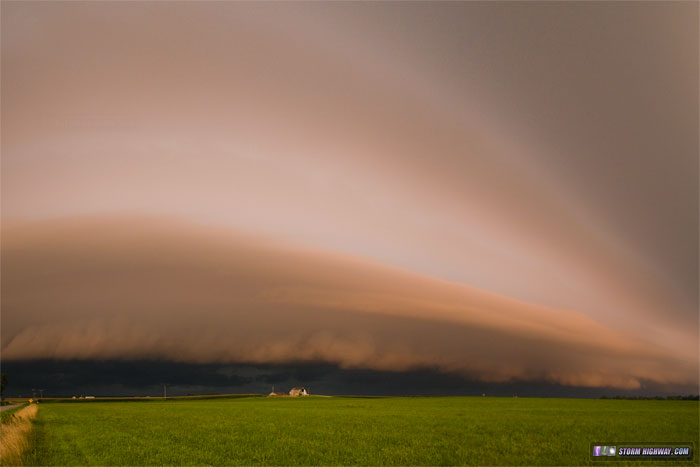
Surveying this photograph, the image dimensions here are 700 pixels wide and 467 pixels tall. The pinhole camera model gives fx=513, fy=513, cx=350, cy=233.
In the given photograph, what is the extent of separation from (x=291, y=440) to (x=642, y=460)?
25.6 m

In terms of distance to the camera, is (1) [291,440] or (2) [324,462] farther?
(1) [291,440]

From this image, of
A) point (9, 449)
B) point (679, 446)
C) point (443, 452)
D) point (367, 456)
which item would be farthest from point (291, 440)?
point (679, 446)

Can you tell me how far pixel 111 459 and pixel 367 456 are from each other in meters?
16.3

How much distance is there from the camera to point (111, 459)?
106 feet

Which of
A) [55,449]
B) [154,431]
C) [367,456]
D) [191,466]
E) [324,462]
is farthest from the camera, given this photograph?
[154,431]

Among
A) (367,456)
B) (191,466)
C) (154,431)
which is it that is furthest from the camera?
(154,431)

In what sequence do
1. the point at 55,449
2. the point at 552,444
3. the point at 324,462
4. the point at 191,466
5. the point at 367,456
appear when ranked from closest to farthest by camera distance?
the point at 191,466
the point at 324,462
the point at 367,456
the point at 55,449
the point at 552,444

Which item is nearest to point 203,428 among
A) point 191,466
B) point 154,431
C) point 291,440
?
point 154,431

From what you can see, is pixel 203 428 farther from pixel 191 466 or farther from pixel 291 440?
pixel 191 466

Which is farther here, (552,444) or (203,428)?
(203,428)

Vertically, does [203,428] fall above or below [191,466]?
below

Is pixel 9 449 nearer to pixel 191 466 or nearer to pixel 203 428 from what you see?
pixel 191 466

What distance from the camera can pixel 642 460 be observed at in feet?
108

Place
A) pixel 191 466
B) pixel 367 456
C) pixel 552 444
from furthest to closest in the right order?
pixel 552 444
pixel 367 456
pixel 191 466
